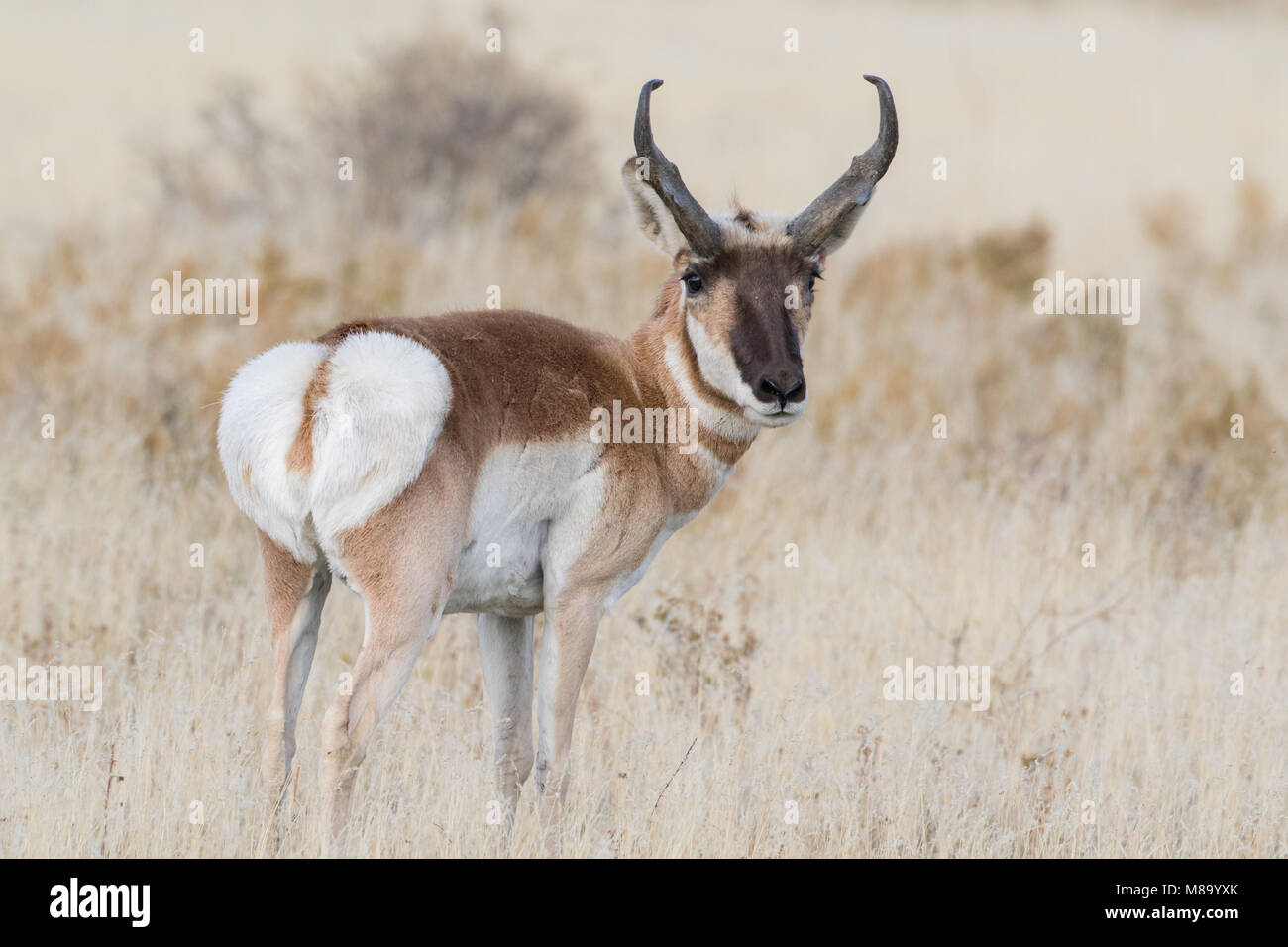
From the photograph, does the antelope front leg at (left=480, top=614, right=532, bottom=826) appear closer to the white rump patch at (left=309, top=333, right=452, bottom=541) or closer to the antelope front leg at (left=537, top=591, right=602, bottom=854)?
the antelope front leg at (left=537, top=591, right=602, bottom=854)

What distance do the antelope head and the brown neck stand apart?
7 cm

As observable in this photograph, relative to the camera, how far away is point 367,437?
552cm

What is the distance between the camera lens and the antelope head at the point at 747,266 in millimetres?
6547

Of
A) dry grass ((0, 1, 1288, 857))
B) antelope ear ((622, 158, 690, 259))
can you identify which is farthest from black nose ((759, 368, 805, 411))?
dry grass ((0, 1, 1288, 857))

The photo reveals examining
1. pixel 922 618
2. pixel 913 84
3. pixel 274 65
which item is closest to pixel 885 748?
pixel 922 618

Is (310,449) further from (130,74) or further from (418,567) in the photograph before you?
(130,74)

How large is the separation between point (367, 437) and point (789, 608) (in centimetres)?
427

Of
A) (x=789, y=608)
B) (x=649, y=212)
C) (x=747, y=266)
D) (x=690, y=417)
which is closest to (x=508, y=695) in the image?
(x=690, y=417)

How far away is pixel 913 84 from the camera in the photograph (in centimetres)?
3222

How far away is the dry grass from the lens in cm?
672

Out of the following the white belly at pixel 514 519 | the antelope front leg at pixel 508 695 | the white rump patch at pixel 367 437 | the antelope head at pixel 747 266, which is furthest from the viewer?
the antelope front leg at pixel 508 695

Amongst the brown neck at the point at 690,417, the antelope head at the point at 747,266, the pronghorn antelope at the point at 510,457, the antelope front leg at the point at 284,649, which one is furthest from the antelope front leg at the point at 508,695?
the antelope head at the point at 747,266

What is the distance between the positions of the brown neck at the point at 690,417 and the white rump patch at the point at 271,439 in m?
1.74

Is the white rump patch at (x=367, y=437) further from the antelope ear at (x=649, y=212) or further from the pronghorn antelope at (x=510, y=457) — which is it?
the antelope ear at (x=649, y=212)
